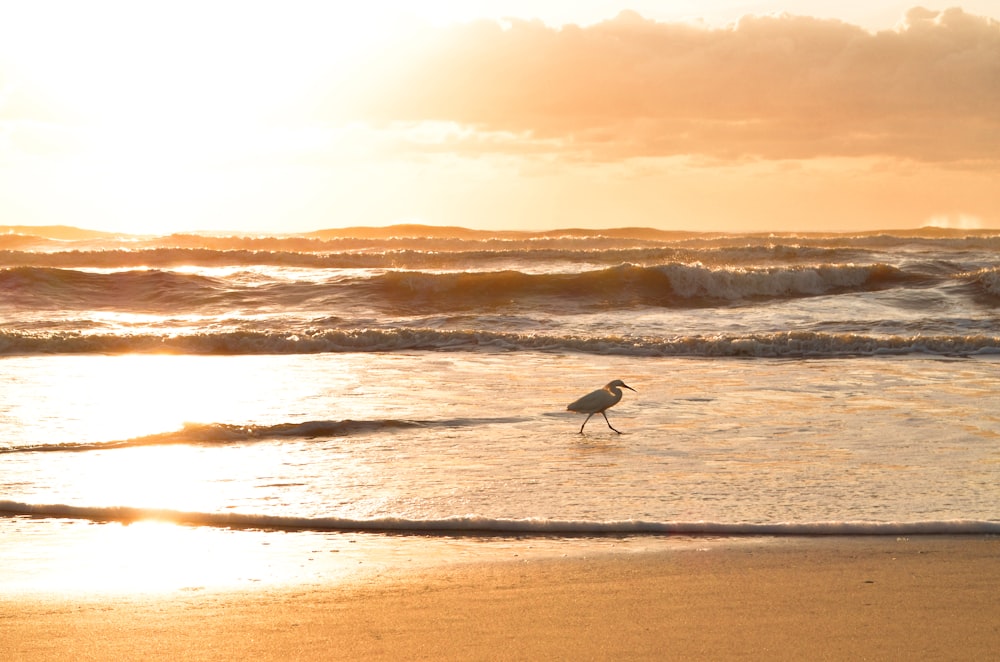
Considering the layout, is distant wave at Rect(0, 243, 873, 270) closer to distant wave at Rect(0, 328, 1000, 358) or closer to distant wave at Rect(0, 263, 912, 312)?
distant wave at Rect(0, 263, 912, 312)

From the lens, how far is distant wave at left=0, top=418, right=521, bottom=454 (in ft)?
26.9

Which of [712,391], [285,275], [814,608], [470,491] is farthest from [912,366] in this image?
[285,275]

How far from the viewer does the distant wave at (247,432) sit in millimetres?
8211

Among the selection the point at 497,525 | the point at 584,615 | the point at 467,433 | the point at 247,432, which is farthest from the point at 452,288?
the point at 584,615

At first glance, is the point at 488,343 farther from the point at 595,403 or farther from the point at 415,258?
the point at 415,258

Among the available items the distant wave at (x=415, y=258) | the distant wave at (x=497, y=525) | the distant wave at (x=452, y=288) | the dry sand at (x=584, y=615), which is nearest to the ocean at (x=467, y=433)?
the distant wave at (x=497, y=525)

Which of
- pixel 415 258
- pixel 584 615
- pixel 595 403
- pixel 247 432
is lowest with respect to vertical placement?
pixel 247 432

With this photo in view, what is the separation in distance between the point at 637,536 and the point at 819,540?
92cm

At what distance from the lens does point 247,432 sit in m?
8.84

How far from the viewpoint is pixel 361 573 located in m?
4.92

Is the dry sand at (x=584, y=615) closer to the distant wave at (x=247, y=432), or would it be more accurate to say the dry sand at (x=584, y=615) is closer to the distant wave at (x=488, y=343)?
the distant wave at (x=247, y=432)

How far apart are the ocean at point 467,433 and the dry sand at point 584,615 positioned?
372 millimetres

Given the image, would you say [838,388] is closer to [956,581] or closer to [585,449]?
[585,449]

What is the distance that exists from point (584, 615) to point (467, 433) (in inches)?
177
